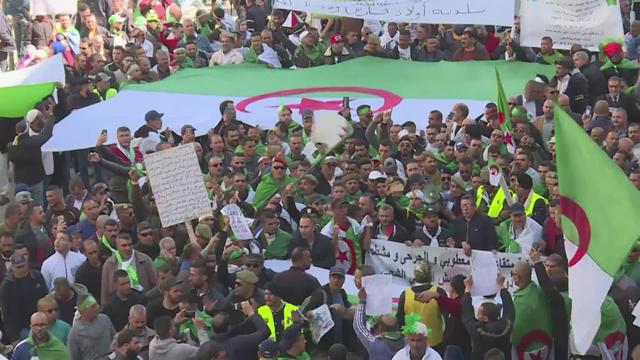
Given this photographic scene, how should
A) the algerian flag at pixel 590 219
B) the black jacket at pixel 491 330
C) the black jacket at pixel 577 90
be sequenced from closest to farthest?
1. the algerian flag at pixel 590 219
2. the black jacket at pixel 491 330
3. the black jacket at pixel 577 90

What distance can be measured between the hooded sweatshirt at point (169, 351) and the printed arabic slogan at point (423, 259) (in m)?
2.28

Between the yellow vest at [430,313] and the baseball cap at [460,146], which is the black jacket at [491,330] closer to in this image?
the yellow vest at [430,313]

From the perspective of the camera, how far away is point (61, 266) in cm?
1363

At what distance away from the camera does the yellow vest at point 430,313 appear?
11391 millimetres

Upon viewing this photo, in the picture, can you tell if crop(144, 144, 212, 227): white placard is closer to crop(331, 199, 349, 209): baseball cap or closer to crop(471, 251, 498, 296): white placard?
crop(331, 199, 349, 209): baseball cap

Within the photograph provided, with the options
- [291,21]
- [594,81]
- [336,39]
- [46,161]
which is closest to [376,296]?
[594,81]

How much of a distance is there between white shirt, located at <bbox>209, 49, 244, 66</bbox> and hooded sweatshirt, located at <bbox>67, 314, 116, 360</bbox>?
31.4 feet

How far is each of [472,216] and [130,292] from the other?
116 inches

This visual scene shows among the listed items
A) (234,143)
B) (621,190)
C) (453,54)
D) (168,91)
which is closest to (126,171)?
(234,143)

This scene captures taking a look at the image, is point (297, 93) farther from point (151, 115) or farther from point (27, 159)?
point (27, 159)

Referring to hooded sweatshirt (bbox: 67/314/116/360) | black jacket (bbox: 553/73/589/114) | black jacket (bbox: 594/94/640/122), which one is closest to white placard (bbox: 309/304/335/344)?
hooded sweatshirt (bbox: 67/314/116/360)

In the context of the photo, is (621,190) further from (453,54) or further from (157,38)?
(157,38)

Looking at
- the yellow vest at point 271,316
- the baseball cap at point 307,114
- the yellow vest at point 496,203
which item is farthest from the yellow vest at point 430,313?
the baseball cap at point 307,114

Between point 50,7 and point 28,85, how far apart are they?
442cm
